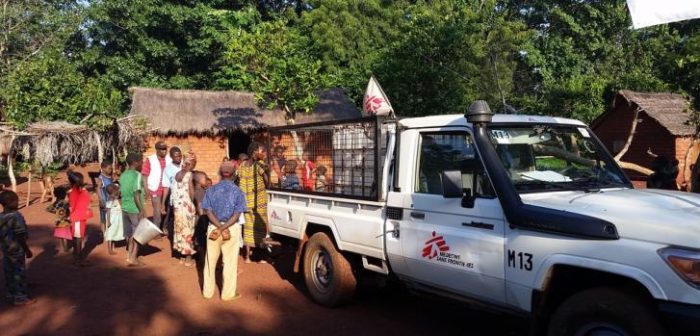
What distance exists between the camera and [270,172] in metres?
7.32

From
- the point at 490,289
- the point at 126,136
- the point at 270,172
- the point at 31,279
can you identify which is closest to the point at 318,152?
the point at 270,172

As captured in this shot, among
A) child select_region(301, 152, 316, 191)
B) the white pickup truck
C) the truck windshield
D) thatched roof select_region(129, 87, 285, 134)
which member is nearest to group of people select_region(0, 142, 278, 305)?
child select_region(301, 152, 316, 191)

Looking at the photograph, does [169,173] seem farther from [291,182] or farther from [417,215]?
[417,215]

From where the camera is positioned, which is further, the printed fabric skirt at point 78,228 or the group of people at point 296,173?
the printed fabric skirt at point 78,228

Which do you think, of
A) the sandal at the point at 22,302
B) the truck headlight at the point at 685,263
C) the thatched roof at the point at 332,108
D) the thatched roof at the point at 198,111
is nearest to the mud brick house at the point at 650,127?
the thatched roof at the point at 332,108

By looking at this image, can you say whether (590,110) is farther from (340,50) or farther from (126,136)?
(126,136)

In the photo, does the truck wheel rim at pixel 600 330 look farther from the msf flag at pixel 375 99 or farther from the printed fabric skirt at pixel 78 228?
the printed fabric skirt at pixel 78 228

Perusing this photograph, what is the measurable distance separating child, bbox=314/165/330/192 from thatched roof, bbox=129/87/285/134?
11.7 m

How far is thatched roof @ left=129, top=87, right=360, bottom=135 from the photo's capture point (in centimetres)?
1709

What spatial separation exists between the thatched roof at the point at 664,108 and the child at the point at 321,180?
14.3 metres

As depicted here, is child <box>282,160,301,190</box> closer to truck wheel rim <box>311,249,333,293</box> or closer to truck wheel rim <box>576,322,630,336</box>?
truck wheel rim <box>311,249,333,293</box>

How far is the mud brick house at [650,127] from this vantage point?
17.5 metres

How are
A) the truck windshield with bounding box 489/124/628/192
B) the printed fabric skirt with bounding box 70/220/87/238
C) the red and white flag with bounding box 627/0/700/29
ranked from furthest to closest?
1. the printed fabric skirt with bounding box 70/220/87/238
2. the truck windshield with bounding box 489/124/628/192
3. the red and white flag with bounding box 627/0/700/29

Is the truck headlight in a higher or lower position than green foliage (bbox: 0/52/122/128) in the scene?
lower
